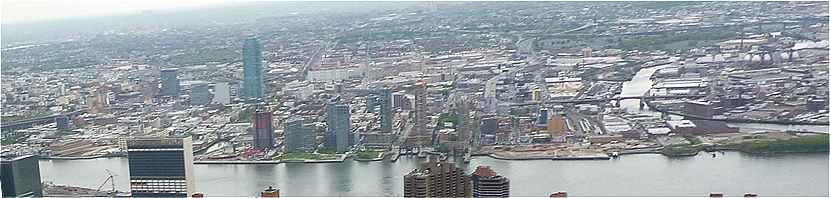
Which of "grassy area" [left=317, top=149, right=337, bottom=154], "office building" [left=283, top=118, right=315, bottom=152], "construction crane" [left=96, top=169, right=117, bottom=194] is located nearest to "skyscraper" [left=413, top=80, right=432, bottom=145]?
"grassy area" [left=317, top=149, right=337, bottom=154]

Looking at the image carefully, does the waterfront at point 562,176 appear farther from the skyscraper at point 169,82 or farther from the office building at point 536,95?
the skyscraper at point 169,82

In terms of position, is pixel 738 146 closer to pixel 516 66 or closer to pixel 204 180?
pixel 516 66

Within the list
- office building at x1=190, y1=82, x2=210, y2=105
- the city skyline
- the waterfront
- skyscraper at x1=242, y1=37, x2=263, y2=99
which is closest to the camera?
the waterfront

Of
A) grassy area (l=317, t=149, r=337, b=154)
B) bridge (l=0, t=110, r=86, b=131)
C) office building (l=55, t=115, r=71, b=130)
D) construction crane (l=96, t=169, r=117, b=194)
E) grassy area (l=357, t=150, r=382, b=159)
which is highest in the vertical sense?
bridge (l=0, t=110, r=86, b=131)

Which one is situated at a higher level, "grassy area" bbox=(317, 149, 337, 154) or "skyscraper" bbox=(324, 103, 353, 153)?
"skyscraper" bbox=(324, 103, 353, 153)

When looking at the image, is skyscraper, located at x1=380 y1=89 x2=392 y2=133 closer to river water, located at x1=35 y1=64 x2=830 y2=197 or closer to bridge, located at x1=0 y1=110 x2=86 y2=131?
river water, located at x1=35 y1=64 x2=830 y2=197

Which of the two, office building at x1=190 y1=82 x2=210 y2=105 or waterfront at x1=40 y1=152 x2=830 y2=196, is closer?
waterfront at x1=40 y1=152 x2=830 y2=196

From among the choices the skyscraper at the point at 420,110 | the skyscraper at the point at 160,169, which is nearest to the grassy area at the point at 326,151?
the skyscraper at the point at 420,110

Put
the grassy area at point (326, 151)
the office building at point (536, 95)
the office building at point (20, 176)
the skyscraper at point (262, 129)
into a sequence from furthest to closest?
1. the office building at point (536, 95)
2. the skyscraper at point (262, 129)
3. the grassy area at point (326, 151)
4. the office building at point (20, 176)
